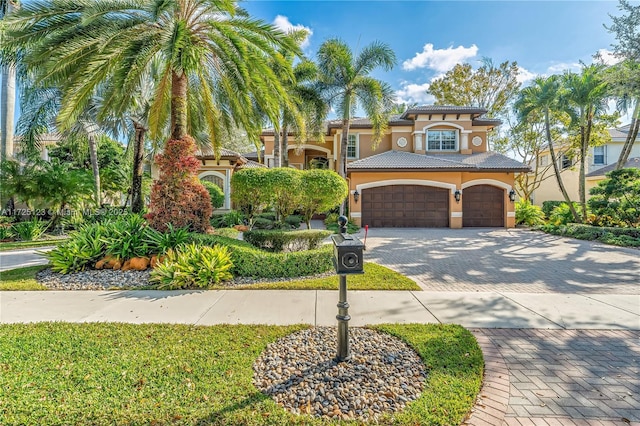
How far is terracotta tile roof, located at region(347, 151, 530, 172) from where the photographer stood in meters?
17.8

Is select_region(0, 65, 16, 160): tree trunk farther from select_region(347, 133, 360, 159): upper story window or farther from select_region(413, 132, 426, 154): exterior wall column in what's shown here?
select_region(413, 132, 426, 154): exterior wall column

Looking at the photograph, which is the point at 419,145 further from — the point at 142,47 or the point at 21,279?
the point at 21,279

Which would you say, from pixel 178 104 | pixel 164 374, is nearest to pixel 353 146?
pixel 178 104

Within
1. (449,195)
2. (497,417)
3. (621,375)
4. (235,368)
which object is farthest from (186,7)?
(449,195)

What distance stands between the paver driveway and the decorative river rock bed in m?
3.32

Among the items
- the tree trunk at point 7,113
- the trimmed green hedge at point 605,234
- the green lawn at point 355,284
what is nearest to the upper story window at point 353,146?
the trimmed green hedge at point 605,234

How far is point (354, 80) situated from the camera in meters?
16.5

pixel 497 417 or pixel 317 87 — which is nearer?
pixel 497 417

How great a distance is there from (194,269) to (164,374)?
11.1ft

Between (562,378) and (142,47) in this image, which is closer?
(562,378)

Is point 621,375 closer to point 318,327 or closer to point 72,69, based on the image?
point 318,327

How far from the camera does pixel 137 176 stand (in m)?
14.6

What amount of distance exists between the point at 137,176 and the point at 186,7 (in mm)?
9305

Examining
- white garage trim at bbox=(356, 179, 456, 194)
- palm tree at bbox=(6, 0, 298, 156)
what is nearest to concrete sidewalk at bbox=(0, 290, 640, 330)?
palm tree at bbox=(6, 0, 298, 156)
